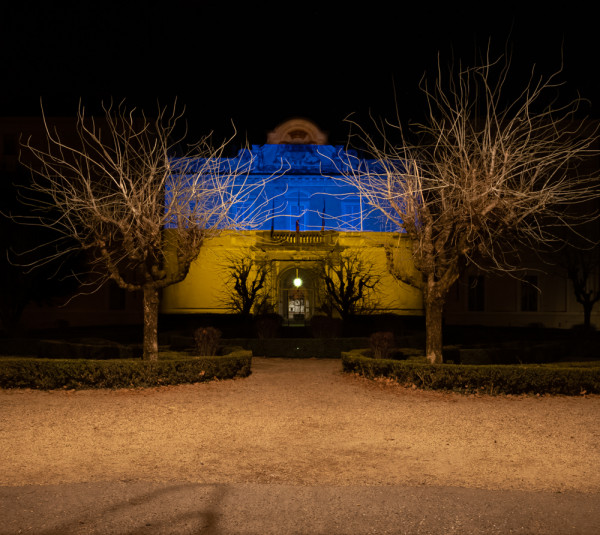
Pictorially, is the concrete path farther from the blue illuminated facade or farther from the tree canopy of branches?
the blue illuminated facade

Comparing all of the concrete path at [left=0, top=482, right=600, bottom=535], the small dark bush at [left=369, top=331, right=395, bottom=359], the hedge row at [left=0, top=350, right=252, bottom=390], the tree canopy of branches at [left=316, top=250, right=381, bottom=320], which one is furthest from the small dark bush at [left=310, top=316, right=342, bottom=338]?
the concrete path at [left=0, top=482, right=600, bottom=535]

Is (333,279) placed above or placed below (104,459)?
above

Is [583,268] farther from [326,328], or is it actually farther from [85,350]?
[85,350]

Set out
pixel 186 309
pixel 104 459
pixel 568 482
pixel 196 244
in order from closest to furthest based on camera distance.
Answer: pixel 568 482 → pixel 104 459 → pixel 196 244 → pixel 186 309

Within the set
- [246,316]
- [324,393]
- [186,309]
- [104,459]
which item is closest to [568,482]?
[104,459]

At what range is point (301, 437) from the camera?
8164 mm

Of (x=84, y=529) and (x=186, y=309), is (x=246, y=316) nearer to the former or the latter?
(x=186, y=309)

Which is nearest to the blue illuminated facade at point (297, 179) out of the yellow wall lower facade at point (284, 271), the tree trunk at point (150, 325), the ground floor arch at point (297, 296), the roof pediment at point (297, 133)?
the roof pediment at point (297, 133)

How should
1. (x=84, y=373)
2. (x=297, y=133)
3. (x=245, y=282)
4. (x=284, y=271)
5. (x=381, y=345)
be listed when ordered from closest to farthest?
(x=84, y=373) → (x=381, y=345) → (x=245, y=282) → (x=284, y=271) → (x=297, y=133)

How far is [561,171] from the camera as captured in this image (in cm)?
3122

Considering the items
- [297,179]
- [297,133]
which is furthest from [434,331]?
[297,133]

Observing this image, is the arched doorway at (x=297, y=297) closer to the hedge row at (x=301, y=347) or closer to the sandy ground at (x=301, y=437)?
the hedge row at (x=301, y=347)

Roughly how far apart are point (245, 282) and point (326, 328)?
8035mm

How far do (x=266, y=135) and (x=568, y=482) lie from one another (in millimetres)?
31534
